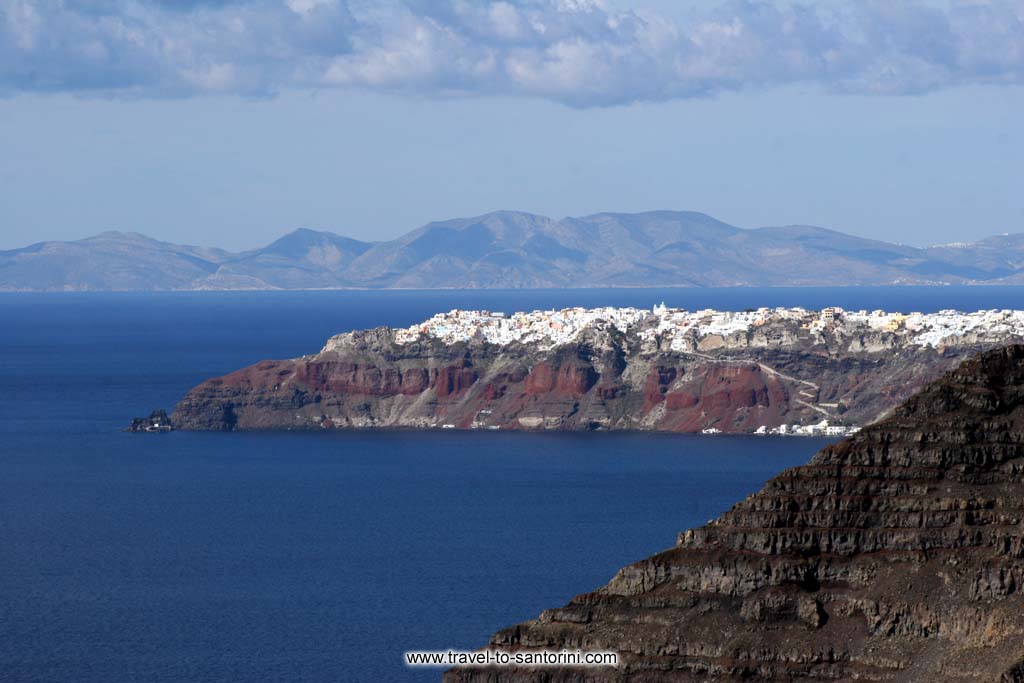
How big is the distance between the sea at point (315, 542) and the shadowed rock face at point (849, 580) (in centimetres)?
2565

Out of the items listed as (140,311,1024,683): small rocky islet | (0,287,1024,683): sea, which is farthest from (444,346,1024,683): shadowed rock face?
(0,287,1024,683): sea

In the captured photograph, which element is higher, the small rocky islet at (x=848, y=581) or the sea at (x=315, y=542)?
the small rocky islet at (x=848, y=581)

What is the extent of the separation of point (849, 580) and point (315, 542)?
72584 mm

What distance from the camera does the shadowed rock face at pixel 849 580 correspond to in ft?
206

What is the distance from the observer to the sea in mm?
97875

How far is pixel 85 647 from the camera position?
98250 millimetres

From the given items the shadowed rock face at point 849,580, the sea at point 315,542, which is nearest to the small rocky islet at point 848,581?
the shadowed rock face at point 849,580

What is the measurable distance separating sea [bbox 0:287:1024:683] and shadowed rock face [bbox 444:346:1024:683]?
25648 millimetres

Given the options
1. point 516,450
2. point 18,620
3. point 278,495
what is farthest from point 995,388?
point 516,450

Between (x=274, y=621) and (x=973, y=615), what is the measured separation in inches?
1936

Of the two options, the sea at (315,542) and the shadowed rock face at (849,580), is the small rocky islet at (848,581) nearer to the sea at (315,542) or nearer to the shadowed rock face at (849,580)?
the shadowed rock face at (849,580)

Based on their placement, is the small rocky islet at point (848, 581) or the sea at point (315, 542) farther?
the sea at point (315, 542)

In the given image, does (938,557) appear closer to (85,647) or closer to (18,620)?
(85,647)

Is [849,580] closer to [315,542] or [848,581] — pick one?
[848,581]
